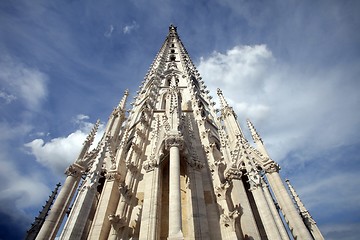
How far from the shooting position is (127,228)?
921 cm

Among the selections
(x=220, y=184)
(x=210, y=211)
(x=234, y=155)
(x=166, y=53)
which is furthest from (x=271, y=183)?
(x=166, y=53)

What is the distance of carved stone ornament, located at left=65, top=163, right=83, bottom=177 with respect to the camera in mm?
14102

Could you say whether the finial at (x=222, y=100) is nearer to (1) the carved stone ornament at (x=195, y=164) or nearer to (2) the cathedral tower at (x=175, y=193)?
(2) the cathedral tower at (x=175, y=193)

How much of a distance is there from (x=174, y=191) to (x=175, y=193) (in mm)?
102

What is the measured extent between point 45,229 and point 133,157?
606 cm

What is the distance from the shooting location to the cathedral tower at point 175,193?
27.8ft

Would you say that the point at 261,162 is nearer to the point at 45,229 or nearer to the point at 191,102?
the point at 191,102

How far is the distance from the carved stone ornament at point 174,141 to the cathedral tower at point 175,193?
0.05 meters

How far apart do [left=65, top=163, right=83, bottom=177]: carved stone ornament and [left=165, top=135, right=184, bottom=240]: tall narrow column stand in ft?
26.1

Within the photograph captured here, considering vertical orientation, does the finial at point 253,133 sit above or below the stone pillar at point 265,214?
above

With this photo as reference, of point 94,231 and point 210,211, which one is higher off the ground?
point 210,211

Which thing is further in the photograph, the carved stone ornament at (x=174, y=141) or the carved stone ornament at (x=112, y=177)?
the carved stone ornament at (x=112, y=177)

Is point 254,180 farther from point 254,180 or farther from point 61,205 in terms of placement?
point 61,205

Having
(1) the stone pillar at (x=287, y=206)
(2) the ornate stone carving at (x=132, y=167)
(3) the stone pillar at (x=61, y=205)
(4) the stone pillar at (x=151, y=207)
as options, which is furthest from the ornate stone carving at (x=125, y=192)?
(1) the stone pillar at (x=287, y=206)
